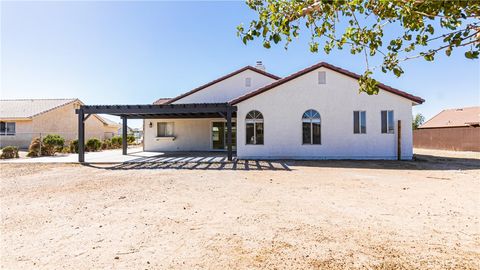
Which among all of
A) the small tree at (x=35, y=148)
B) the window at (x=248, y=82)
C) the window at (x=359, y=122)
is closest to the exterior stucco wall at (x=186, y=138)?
the window at (x=248, y=82)

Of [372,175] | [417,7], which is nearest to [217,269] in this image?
[417,7]

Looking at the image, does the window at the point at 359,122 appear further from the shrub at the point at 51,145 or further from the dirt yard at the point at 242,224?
the shrub at the point at 51,145

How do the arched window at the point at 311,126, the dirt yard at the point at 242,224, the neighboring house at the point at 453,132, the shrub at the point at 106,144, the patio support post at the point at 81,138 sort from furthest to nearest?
the shrub at the point at 106,144 < the neighboring house at the point at 453,132 < the arched window at the point at 311,126 < the patio support post at the point at 81,138 < the dirt yard at the point at 242,224

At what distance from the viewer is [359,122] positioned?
13.2m

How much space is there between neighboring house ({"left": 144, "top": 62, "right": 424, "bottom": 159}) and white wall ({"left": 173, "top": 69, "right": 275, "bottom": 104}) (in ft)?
18.8

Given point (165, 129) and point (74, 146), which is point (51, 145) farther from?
point (165, 129)

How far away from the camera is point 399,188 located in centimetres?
695

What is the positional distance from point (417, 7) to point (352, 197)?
455cm

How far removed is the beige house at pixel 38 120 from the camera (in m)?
24.4

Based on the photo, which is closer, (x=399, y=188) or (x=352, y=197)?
(x=352, y=197)

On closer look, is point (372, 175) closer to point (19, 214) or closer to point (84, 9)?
point (19, 214)

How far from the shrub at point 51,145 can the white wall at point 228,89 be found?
31.2ft

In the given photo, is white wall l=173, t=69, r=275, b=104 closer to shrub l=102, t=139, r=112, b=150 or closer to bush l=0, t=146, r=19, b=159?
shrub l=102, t=139, r=112, b=150

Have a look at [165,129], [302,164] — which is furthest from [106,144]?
[302,164]
